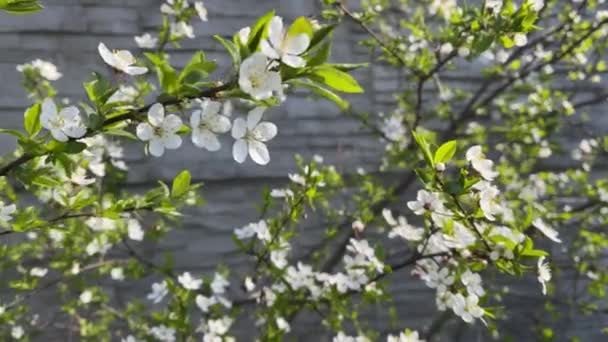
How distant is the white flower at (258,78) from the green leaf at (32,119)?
12.4 inches

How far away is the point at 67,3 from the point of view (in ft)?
8.05

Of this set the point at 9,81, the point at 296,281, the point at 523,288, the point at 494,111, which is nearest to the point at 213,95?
the point at 296,281

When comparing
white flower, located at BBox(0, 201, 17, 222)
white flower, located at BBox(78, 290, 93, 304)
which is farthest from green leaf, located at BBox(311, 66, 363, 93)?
white flower, located at BBox(78, 290, 93, 304)

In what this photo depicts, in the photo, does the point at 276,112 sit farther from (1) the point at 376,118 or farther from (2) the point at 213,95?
(2) the point at 213,95

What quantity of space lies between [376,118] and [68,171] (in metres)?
2.16

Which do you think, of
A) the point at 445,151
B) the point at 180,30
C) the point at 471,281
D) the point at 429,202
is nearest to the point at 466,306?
the point at 471,281

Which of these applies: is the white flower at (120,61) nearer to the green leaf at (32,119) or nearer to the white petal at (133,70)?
the white petal at (133,70)

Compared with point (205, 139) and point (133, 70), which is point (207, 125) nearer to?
point (205, 139)

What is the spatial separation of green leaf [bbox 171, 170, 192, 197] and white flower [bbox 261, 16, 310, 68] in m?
0.42

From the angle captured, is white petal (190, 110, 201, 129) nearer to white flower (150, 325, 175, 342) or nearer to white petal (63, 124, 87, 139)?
white petal (63, 124, 87, 139)

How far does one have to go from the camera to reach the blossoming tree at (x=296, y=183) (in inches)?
34.6

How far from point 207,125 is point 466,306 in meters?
0.71

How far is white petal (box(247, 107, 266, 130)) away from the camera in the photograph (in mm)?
889

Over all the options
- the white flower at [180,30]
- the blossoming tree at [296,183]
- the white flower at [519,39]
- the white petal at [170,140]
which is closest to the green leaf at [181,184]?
the blossoming tree at [296,183]
